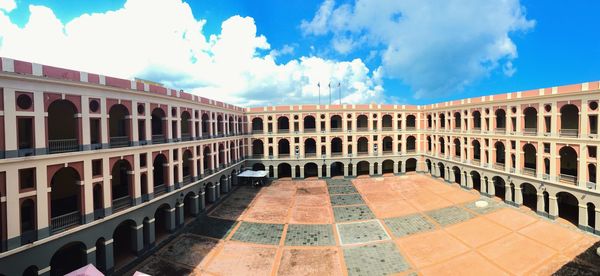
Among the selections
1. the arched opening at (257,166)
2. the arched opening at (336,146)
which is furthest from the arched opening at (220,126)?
the arched opening at (336,146)

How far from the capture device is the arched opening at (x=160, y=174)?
22.9m

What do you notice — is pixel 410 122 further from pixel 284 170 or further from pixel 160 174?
pixel 160 174

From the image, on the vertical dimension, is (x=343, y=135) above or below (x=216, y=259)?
above

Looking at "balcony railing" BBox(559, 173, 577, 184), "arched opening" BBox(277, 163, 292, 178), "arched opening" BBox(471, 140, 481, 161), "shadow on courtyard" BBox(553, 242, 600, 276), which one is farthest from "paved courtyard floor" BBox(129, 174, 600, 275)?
"arched opening" BBox(277, 163, 292, 178)

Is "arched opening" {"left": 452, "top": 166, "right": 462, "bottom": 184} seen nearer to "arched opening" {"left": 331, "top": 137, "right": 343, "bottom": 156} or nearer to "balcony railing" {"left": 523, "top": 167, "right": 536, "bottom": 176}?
"balcony railing" {"left": 523, "top": 167, "right": 536, "bottom": 176}

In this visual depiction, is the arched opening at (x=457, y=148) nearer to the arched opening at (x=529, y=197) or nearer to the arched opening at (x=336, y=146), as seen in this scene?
the arched opening at (x=529, y=197)

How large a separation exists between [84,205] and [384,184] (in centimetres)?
3766

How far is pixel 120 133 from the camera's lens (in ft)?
76.5

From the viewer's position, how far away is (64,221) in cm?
1553

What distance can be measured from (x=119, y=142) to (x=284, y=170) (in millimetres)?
33043

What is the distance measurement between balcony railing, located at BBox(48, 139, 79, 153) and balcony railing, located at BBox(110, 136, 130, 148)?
7.71 ft

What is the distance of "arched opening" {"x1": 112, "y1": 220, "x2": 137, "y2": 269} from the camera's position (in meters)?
19.5

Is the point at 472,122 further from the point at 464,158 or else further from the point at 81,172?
the point at 81,172

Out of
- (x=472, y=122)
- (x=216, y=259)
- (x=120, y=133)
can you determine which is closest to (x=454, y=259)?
(x=216, y=259)
